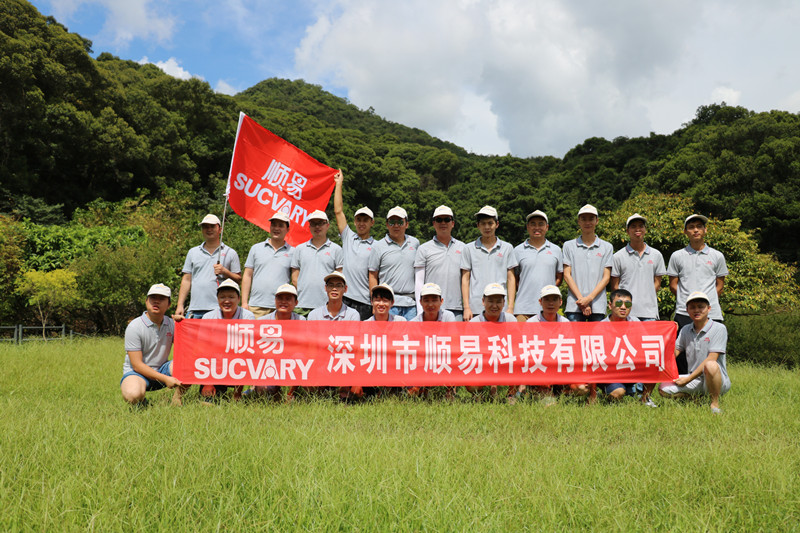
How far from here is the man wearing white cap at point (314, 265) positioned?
6.55 metres

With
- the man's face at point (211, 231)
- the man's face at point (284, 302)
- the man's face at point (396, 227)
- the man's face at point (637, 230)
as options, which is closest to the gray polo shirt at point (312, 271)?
the man's face at point (284, 302)

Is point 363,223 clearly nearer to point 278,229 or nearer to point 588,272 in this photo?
point 278,229

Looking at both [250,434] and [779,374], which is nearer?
[250,434]

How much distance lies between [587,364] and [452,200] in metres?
43.0

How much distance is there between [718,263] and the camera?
21.1ft

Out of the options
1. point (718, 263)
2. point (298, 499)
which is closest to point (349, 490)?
point (298, 499)

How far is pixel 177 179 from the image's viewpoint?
1166 inches

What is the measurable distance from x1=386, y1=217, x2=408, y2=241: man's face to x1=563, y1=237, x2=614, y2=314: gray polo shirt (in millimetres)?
1988

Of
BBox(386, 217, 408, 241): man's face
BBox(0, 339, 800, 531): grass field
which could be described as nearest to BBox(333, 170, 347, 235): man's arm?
BBox(386, 217, 408, 241): man's face

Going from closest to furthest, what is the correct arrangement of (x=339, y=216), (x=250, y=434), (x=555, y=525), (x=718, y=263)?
(x=555, y=525), (x=250, y=434), (x=718, y=263), (x=339, y=216)

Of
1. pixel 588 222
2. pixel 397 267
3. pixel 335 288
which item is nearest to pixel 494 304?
pixel 397 267

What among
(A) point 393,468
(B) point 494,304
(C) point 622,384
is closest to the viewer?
(A) point 393,468

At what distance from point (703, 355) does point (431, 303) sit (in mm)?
2953

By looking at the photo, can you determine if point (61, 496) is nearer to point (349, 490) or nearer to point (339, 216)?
point (349, 490)
